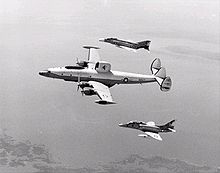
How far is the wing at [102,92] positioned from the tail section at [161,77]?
39.8 ft

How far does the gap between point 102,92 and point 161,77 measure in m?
16.2

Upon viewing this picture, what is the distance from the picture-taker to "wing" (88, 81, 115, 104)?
5497 centimetres

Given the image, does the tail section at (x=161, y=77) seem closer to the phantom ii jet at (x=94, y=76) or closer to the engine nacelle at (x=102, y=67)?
the phantom ii jet at (x=94, y=76)

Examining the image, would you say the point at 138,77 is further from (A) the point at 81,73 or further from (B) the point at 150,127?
(B) the point at 150,127

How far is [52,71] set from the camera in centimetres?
6328

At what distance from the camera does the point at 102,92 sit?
59094 millimetres

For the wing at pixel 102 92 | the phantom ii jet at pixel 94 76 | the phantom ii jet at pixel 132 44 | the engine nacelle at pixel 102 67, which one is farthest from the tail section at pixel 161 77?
the phantom ii jet at pixel 132 44

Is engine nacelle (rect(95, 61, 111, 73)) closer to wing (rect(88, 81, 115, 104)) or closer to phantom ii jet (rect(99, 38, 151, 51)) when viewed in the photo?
wing (rect(88, 81, 115, 104))

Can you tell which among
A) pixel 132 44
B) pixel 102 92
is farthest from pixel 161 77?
pixel 132 44

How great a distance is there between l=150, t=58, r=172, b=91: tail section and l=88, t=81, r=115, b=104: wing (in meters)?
12.1

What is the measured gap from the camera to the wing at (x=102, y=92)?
180 feet

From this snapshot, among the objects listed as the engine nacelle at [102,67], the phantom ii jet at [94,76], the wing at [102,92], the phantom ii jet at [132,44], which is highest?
the phantom ii jet at [132,44]

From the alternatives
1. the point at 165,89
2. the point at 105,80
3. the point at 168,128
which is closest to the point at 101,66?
the point at 105,80

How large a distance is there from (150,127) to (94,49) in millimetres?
42904
